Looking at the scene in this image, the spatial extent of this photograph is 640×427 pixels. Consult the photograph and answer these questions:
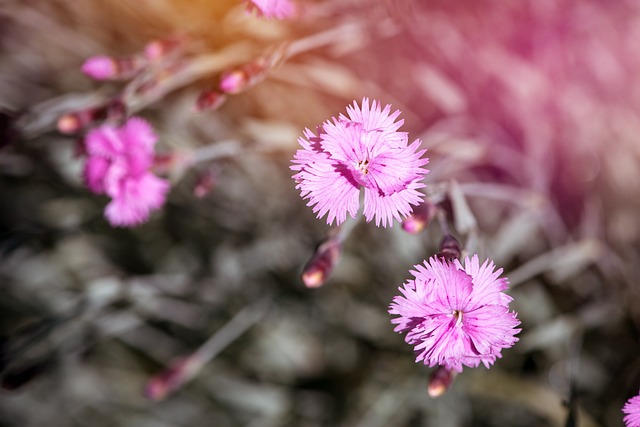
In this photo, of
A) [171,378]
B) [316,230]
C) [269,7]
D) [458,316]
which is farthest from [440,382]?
[316,230]

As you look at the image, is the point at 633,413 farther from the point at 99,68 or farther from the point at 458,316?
the point at 99,68

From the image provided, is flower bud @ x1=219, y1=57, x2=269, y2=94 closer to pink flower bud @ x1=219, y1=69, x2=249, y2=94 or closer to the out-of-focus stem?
pink flower bud @ x1=219, y1=69, x2=249, y2=94

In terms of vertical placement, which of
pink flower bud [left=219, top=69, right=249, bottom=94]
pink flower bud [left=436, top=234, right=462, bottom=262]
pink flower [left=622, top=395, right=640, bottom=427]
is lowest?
pink flower [left=622, top=395, right=640, bottom=427]

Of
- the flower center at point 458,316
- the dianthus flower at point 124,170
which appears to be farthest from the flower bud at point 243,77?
the flower center at point 458,316

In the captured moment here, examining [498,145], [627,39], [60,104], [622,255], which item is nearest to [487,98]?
[498,145]

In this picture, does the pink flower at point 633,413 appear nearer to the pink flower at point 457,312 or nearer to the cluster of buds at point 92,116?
the pink flower at point 457,312

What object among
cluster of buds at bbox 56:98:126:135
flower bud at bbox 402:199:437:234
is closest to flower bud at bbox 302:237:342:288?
flower bud at bbox 402:199:437:234

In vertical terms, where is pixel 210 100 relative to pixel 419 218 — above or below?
above
